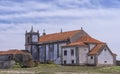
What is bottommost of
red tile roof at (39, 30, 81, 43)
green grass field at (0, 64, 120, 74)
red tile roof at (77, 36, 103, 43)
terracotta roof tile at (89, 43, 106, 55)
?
green grass field at (0, 64, 120, 74)

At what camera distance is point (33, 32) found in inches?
4461

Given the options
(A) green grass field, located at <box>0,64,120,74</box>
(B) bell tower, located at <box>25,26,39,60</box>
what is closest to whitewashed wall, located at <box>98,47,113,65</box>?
(A) green grass field, located at <box>0,64,120,74</box>

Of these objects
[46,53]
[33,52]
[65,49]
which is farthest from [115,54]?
[33,52]

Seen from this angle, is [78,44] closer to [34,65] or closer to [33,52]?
[34,65]

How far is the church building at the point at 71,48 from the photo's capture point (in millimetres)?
90562

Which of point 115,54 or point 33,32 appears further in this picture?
point 33,32

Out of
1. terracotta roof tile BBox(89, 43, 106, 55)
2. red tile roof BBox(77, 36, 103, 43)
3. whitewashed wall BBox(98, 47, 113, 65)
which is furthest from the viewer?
red tile roof BBox(77, 36, 103, 43)

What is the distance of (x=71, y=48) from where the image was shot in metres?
93.2

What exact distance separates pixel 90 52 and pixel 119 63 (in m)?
10.8

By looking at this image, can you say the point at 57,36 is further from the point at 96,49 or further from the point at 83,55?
the point at 96,49

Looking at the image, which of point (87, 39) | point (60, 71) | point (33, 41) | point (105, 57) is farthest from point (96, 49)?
point (60, 71)

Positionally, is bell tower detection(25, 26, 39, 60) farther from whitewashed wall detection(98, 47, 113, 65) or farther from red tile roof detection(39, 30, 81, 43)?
whitewashed wall detection(98, 47, 113, 65)

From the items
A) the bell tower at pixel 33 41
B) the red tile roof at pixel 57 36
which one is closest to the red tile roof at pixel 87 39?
the red tile roof at pixel 57 36

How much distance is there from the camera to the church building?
90.6m
